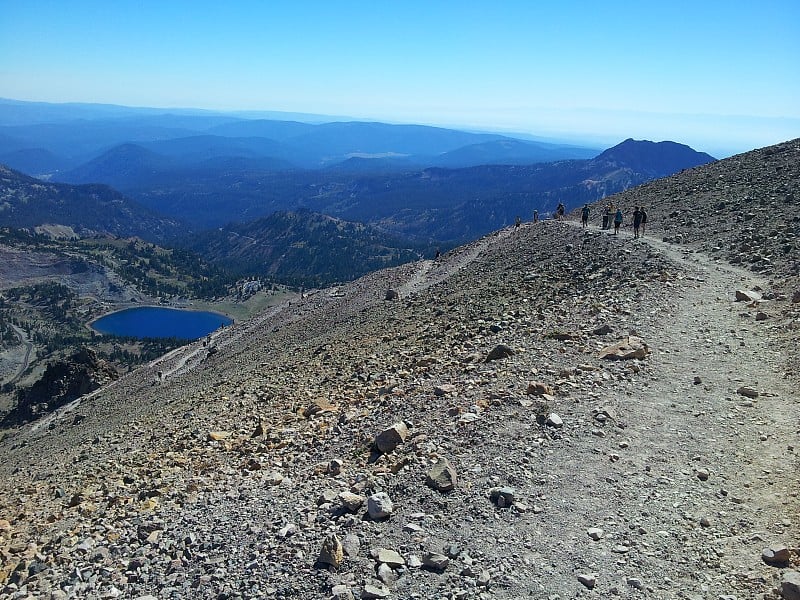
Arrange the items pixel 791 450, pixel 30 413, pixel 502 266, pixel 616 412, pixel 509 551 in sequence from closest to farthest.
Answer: pixel 509 551, pixel 791 450, pixel 616 412, pixel 502 266, pixel 30 413

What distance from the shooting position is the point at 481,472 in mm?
10781

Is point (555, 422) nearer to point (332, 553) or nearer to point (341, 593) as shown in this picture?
point (332, 553)

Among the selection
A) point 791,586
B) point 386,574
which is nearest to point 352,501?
point 386,574

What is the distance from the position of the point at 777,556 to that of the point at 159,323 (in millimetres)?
204275

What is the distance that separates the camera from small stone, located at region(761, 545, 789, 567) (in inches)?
315

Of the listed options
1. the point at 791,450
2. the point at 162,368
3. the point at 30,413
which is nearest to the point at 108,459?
the point at 791,450

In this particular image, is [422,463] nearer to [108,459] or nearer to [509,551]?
[509,551]

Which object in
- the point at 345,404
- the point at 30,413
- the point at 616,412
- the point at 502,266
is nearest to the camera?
the point at 616,412

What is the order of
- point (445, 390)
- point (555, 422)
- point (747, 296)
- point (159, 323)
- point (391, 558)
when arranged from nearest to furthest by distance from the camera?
point (391, 558), point (555, 422), point (445, 390), point (747, 296), point (159, 323)

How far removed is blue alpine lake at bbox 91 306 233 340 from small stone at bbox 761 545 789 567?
178 meters

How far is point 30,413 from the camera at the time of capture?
58.1 metres

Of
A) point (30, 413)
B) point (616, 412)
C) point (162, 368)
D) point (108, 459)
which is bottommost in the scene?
point (30, 413)

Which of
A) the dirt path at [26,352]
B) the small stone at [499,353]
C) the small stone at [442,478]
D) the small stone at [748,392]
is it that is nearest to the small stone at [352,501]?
the small stone at [442,478]

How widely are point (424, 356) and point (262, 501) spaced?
892 cm
